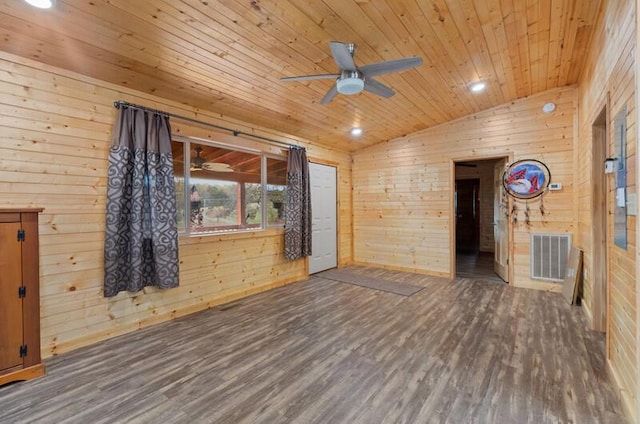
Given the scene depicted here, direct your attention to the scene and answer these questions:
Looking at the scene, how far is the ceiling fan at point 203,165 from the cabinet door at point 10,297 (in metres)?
1.86

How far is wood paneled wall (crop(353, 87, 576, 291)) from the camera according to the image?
173 inches

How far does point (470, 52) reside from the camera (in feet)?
10.2

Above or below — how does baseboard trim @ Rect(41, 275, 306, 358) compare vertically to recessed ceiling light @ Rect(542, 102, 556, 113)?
below

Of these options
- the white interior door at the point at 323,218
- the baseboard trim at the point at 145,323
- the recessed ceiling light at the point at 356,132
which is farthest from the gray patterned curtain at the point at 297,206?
the recessed ceiling light at the point at 356,132

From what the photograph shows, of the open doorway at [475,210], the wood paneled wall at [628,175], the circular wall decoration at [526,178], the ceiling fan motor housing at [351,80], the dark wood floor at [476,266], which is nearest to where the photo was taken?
the wood paneled wall at [628,175]

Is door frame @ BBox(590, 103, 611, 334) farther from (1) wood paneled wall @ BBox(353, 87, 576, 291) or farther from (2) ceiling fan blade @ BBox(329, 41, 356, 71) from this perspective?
(2) ceiling fan blade @ BBox(329, 41, 356, 71)

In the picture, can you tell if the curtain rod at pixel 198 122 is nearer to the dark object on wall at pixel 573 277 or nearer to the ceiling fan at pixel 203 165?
the ceiling fan at pixel 203 165

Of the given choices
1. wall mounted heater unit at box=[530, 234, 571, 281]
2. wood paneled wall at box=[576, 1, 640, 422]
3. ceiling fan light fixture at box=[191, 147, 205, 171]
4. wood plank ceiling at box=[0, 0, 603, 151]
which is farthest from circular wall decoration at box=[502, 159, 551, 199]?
ceiling fan light fixture at box=[191, 147, 205, 171]

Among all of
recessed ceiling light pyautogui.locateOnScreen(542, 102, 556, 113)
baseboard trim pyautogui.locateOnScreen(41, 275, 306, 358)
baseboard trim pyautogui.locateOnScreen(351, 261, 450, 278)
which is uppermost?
recessed ceiling light pyautogui.locateOnScreen(542, 102, 556, 113)

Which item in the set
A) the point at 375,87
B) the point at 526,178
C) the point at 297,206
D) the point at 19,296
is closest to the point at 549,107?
the point at 526,178

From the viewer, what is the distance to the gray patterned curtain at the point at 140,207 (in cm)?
291

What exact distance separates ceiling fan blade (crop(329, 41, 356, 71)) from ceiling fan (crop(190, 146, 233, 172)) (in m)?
2.33

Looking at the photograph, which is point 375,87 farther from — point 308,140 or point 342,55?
point 308,140

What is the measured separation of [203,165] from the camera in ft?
12.9
